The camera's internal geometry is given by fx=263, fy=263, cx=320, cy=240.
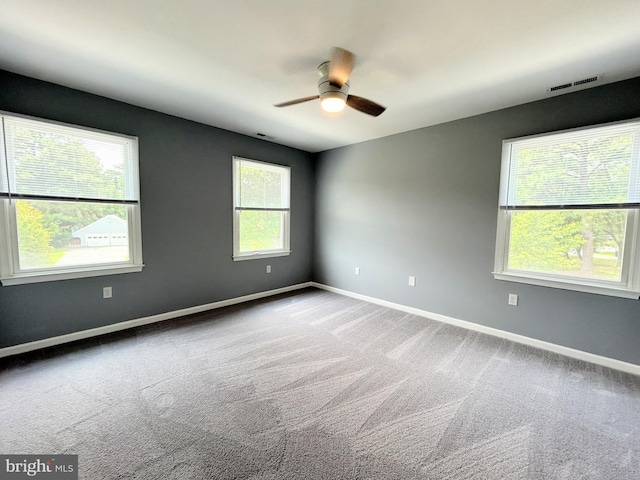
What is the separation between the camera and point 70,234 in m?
2.72

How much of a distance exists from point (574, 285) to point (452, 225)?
129 cm

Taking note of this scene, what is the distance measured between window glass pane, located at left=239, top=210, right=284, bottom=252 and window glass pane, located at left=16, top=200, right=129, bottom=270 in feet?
5.00

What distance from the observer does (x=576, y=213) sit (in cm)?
→ 260

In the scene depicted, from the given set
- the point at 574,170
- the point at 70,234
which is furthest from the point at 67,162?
the point at 574,170

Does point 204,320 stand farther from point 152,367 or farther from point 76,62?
point 76,62

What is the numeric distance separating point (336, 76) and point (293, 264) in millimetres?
3375

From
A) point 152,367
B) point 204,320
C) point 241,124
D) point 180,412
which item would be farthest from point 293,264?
point 180,412

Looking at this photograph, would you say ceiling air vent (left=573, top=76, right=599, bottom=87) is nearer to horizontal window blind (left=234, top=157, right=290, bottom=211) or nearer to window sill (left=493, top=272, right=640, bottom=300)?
window sill (left=493, top=272, right=640, bottom=300)

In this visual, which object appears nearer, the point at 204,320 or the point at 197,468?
the point at 197,468

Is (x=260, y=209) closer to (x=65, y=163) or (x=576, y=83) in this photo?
(x=65, y=163)

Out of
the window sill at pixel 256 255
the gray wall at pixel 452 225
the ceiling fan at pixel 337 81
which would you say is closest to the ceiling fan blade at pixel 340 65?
the ceiling fan at pixel 337 81

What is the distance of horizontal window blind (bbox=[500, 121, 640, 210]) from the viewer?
7.70 ft

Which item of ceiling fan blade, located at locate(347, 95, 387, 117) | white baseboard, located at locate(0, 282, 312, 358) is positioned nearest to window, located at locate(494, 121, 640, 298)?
ceiling fan blade, located at locate(347, 95, 387, 117)

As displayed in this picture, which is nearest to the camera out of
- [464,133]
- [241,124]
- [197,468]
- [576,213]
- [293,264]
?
[197,468]
